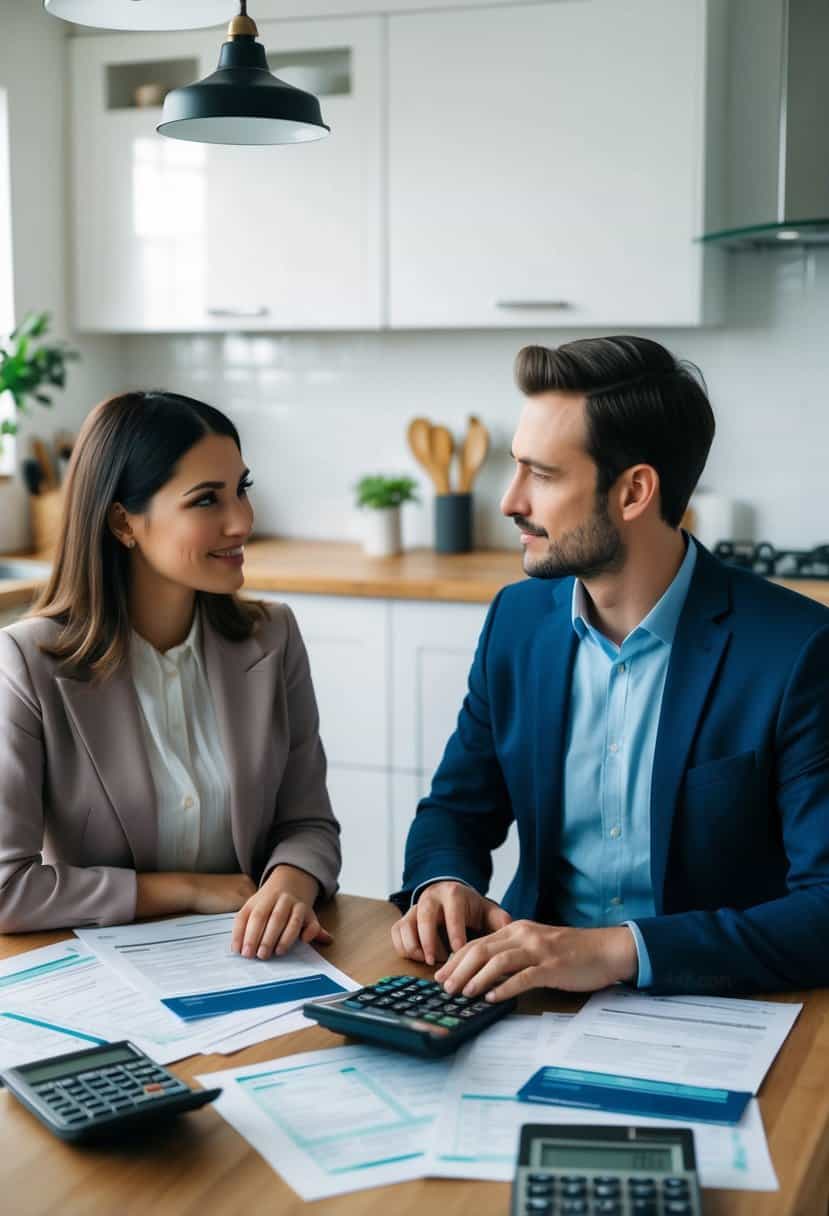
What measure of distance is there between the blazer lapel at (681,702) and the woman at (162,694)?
1.34ft

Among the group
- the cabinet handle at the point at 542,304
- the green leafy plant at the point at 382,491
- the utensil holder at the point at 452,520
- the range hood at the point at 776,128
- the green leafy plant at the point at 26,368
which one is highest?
the range hood at the point at 776,128

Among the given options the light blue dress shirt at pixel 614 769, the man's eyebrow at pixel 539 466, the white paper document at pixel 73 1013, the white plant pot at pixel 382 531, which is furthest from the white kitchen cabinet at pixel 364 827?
the white paper document at pixel 73 1013

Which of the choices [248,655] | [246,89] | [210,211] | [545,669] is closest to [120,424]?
[248,655]

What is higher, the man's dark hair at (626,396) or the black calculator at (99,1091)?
the man's dark hair at (626,396)

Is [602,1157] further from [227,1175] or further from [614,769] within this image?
[614,769]

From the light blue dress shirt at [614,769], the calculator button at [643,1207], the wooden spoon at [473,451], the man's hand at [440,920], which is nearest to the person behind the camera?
the calculator button at [643,1207]

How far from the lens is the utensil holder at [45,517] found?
381 cm

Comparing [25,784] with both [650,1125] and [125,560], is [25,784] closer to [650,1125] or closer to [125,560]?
[125,560]

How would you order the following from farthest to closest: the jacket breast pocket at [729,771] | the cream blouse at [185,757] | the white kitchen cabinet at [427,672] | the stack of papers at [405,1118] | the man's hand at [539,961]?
the white kitchen cabinet at [427,672] → the cream blouse at [185,757] → the jacket breast pocket at [729,771] → the man's hand at [539,961] → the stack of papers at [405,1118]

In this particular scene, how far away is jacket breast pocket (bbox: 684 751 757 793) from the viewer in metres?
1.61

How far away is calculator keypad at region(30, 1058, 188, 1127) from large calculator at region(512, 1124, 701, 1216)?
0.96ft

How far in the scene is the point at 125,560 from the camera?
76.4 inches

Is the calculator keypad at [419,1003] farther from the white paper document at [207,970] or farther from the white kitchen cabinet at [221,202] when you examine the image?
the white kitchen cabinet at [221,202]

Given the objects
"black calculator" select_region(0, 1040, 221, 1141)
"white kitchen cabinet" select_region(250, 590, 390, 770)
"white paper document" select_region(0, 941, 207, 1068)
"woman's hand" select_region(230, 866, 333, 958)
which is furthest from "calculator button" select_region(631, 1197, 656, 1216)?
"white kitchen cabinet" select_region(250, 590, 390, 770)
